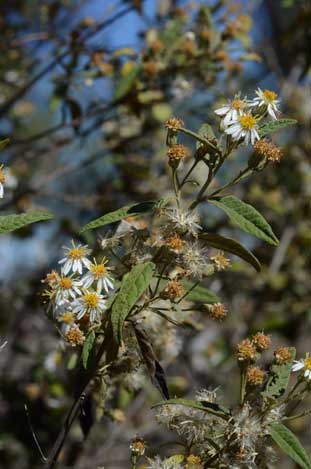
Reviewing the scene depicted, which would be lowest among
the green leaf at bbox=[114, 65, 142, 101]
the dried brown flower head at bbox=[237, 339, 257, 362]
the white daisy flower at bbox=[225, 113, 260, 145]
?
the dried brown flower head at bbox=[237, 339, 257, 362]

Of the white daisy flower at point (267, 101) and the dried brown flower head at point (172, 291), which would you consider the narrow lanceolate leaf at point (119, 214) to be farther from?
the white daisy flower at point (267, 101)

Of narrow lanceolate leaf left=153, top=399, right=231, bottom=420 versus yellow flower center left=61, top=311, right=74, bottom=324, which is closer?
narrow lanceolate leaf left=153, top=399, right=231, bottom=420

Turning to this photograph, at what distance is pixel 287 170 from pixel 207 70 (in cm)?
84

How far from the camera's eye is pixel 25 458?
7.65ft

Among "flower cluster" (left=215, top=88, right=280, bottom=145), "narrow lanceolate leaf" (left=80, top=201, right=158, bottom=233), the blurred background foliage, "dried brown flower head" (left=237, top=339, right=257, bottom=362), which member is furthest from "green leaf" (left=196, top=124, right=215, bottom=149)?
the blurred background foliage

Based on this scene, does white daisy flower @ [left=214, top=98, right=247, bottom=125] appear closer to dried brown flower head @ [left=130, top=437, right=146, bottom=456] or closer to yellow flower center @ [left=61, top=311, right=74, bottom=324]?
yellow flower center @ [left=61, top=311, right=74, bottom=324]

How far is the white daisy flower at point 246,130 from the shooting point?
104 cm

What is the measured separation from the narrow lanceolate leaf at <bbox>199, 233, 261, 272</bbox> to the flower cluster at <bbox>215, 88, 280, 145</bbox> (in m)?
0.16

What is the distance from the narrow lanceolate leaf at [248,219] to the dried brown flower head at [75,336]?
0.29m

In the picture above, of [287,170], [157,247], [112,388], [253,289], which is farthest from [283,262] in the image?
[157,247]

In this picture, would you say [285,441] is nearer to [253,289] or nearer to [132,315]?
[132,315]

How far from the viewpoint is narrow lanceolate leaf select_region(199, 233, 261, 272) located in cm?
102

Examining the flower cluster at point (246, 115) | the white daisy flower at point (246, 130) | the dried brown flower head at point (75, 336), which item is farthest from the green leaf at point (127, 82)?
the dried brown flower head at point (75, 336)

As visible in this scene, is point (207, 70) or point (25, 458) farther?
point (25, 458)
